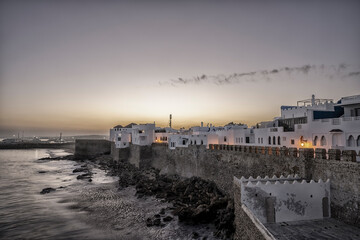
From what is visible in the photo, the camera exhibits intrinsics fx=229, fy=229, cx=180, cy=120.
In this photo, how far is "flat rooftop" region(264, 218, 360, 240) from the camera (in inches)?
432

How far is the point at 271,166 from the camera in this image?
19.2 metres

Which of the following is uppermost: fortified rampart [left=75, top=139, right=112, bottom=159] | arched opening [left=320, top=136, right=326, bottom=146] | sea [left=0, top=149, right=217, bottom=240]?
arched opening [left=320, top=136, right=326, bottom=146]

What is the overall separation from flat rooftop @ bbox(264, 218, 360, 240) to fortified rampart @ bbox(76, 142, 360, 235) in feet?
2.17

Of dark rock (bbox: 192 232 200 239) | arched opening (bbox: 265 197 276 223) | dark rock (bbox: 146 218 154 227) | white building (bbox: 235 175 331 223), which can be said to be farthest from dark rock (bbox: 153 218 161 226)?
arched opening (bbox: 265 197 276 223)

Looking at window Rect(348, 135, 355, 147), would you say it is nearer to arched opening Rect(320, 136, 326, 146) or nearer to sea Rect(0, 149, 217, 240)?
arched opening Rect(320, 136, 326, 146)

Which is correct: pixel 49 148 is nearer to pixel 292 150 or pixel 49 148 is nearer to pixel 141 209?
pixel 141 209

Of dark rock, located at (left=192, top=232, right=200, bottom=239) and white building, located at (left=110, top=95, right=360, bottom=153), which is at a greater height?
white building, located at (left=110, top=95, right=360, bottom=153)

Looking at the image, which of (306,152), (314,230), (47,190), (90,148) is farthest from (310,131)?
(90,148)

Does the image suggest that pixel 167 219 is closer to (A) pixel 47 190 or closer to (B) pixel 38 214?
(B) pixel 38 214

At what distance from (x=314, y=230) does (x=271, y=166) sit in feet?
→ 25.3

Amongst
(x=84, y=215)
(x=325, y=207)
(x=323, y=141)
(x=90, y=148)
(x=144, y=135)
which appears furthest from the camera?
(x=90, y=148)

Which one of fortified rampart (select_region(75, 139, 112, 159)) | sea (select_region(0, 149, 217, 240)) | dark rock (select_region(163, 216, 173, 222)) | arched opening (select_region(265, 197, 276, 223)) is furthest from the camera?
fortified rampart (select_region(75, 139, 112, 159))

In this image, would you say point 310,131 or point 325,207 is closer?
point 325,207

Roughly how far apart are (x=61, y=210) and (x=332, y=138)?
90.6ft
